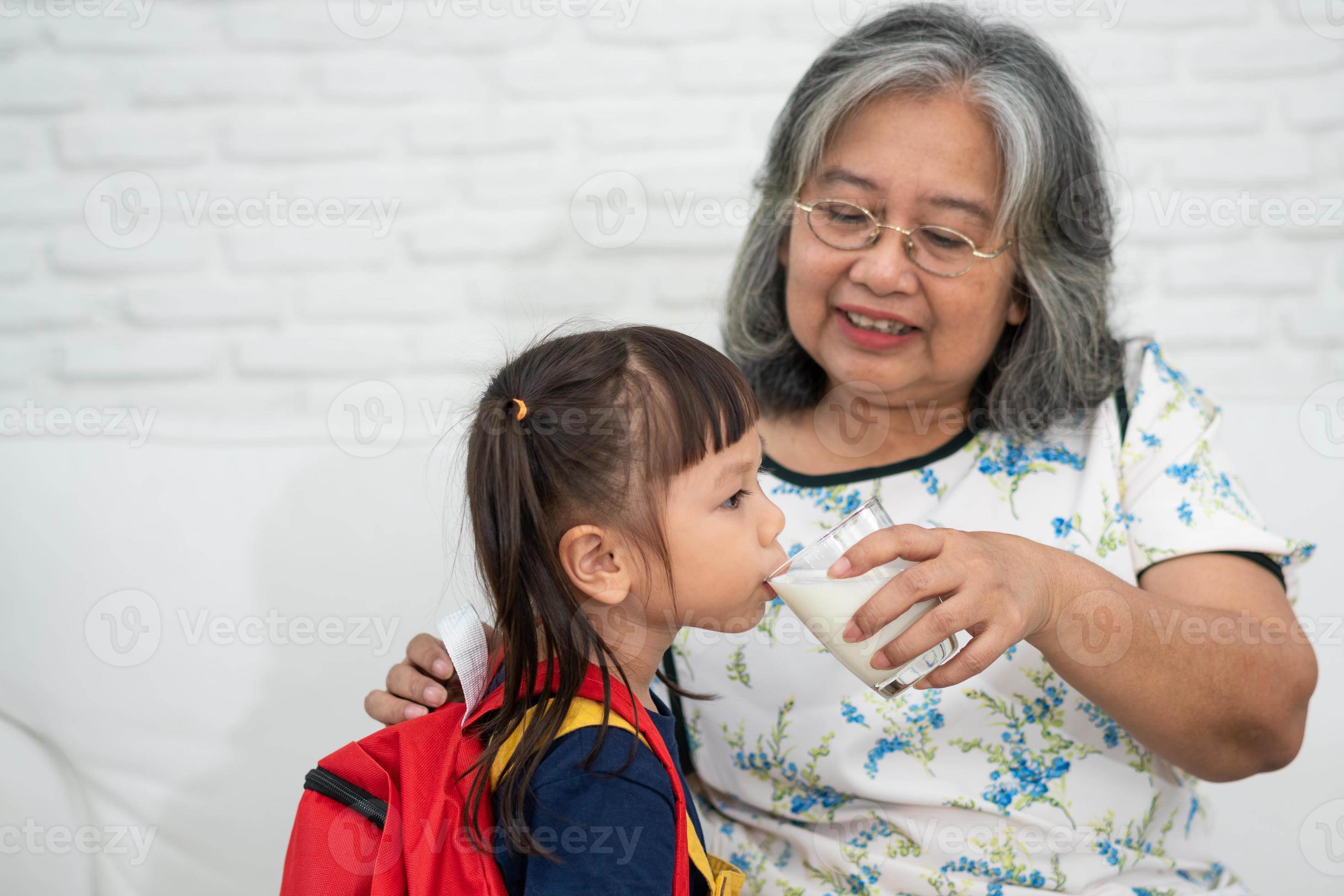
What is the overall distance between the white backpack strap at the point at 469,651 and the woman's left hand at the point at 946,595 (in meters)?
0.40

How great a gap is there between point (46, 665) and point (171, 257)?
973 mm

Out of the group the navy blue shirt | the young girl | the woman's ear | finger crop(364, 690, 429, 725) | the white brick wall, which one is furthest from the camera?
the white brick wall

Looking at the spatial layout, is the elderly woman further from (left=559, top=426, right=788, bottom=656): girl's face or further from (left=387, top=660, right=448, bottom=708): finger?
(left=559, top=426, right=788, bottom=656): girl's face

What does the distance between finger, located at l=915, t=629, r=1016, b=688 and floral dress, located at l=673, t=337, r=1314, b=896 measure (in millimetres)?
312

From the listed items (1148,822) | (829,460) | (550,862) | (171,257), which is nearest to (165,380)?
(171,257)

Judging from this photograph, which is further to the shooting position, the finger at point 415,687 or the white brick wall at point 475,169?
the white brick wall at point 475,169

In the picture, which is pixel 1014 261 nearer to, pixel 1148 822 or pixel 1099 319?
pixel 1099 319

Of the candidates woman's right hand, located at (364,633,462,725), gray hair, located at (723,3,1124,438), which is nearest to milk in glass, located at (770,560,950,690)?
woman's right hand, located at (364,633,462,725)

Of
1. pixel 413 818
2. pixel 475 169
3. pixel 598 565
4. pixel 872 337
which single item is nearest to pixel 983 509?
pixel 872 337

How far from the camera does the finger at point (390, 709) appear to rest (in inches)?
52.5

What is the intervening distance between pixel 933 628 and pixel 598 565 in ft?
1.15

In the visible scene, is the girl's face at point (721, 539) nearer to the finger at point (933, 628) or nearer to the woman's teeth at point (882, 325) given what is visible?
the finger at point (933, 628)

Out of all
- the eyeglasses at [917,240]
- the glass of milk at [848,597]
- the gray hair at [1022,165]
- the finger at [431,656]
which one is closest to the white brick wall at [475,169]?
the gray hair at [1022,165]

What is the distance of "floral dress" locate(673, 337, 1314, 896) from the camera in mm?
1433
